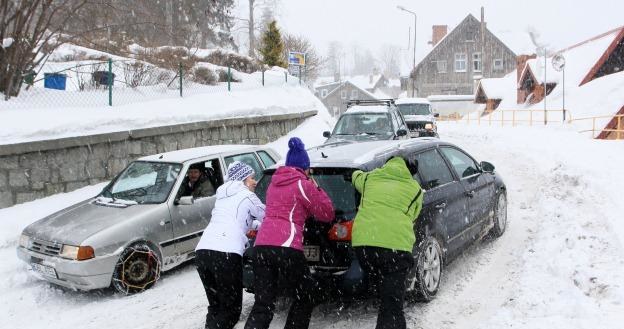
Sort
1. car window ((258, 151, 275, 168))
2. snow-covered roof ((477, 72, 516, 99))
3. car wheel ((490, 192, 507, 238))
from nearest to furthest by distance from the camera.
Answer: car wheel ((490, 192, 507, 238)) → car window ((258, 151, 275, 168)) → snow-covered roof ((477, 72, 516, 99))

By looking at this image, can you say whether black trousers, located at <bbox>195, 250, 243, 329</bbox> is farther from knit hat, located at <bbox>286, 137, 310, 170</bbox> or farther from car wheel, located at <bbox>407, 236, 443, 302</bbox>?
car wheel, located at <bbox>407, 236, 443, 302</bbox>

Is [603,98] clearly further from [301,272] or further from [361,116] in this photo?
[301,272]

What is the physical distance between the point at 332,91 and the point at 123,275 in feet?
233

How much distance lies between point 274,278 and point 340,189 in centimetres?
107

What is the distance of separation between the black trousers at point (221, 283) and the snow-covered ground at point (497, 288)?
2.10ft

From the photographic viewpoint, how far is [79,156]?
1055cm

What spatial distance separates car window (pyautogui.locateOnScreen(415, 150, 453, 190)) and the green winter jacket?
1.03 m

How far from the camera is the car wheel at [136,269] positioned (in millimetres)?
6234

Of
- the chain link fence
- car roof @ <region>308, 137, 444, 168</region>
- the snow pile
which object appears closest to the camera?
car roof @ <region>308, 137, 444, 168</region>

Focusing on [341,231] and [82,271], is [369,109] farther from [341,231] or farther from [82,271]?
[341,231]

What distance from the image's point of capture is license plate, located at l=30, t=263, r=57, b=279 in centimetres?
612

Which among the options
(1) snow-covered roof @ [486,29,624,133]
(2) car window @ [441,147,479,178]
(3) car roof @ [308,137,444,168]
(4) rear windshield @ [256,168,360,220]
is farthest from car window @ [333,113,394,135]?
(1) snow-covered roof @ [486,29,624,133]

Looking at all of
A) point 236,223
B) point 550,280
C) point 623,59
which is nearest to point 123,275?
point 236,223

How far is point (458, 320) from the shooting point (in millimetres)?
4852
